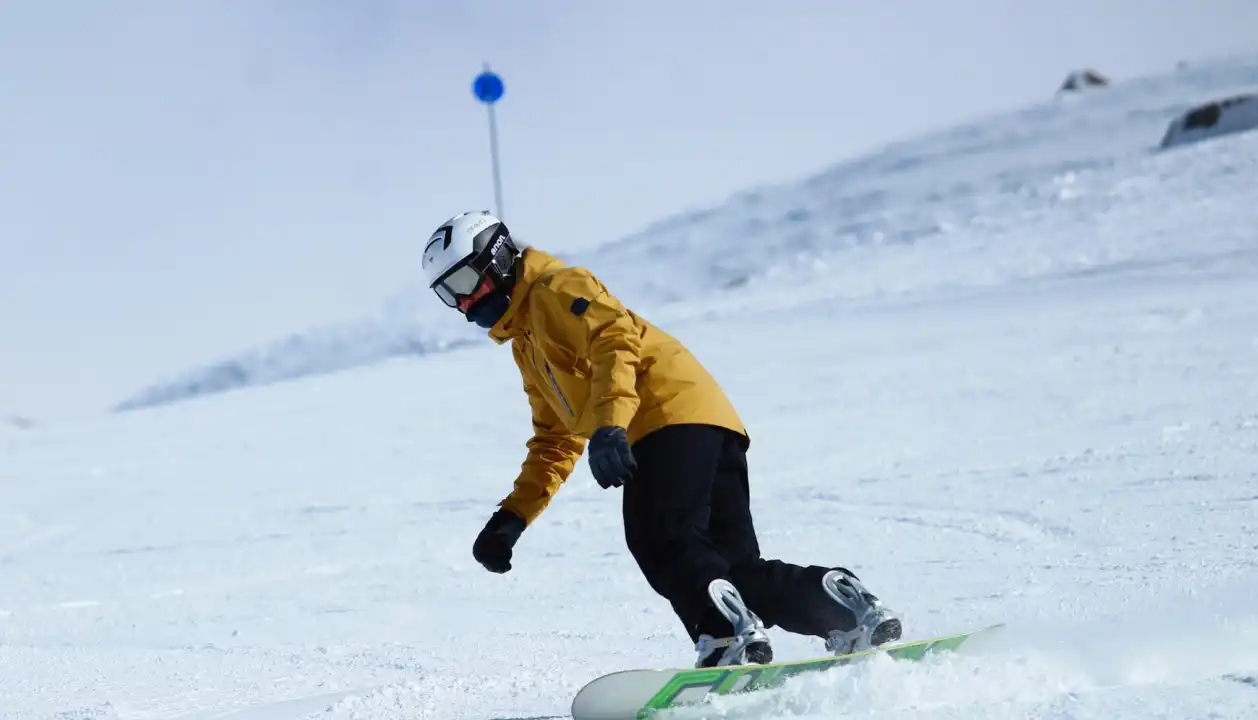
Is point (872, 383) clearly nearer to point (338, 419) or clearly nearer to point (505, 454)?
point (505, 454)

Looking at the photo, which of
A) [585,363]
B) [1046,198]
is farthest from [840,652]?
[1046,198]

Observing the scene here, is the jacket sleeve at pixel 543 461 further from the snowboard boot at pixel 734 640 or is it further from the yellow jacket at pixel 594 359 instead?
the snowboard boot at pixel 734 640

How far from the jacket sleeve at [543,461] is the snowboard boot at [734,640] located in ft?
2.49

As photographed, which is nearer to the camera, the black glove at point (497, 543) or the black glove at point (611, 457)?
the black glove at point (611, 457)

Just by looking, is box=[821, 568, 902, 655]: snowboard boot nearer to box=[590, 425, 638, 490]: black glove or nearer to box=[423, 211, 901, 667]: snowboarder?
box=[423, 211, 901, 667]: snowboarder

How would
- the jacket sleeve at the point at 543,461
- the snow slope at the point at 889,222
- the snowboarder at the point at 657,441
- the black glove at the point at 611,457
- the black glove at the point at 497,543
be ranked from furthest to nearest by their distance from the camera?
1. the snow slope at the point at 889,222
2. the jacket sleeve at the point at 543,461
3. the black glove at the point at 497,543
4. the snowboarder at the point at 657,441
5. the black glove at the point at 611,457

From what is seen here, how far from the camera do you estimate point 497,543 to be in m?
3.40

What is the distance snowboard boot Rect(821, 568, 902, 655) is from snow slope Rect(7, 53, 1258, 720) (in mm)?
158

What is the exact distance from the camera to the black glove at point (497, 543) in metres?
3.40

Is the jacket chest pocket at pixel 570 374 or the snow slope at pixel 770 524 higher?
the jacket chest pocket at pixel 570 374

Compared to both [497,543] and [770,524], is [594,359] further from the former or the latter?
[770,524]

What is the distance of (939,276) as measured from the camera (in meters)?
15.9

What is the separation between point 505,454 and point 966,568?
465 centimetres

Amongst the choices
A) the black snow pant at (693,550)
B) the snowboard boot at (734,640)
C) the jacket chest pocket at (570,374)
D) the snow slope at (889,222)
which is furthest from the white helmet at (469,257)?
the snow slope at (889,222)
